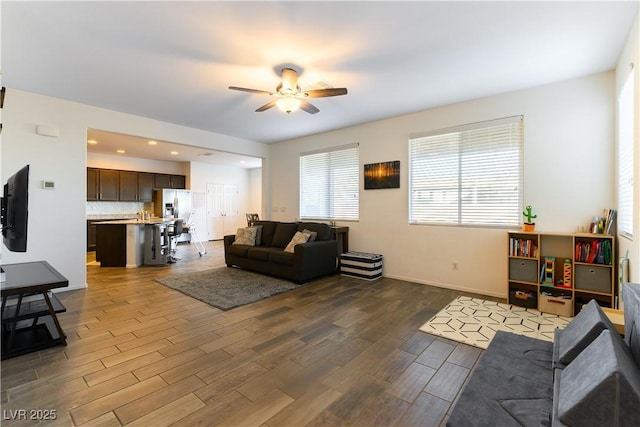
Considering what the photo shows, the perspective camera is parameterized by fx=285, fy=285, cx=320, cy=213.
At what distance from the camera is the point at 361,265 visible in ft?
15.8

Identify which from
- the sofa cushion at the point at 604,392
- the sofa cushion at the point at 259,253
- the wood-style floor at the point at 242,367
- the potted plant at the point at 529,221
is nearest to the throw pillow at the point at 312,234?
the sofa cushion at the point at 259,253

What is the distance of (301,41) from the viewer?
2.59 meters

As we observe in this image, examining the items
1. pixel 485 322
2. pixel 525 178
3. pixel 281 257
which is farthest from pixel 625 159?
pixel 281 257

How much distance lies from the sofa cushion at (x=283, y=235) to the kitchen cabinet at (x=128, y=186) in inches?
210

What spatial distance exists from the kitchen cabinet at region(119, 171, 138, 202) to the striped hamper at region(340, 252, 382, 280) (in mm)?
6731

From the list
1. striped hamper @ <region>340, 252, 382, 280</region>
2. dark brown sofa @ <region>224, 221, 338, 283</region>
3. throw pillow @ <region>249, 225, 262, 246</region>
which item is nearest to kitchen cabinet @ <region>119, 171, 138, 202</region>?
dark brown sofa @ <region>224, 221, 338, 283</region>

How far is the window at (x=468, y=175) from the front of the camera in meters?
3.81

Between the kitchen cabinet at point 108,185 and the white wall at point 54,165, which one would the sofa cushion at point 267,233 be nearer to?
the white wall at point 54,165

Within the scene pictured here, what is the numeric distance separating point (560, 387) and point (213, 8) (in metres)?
3.12

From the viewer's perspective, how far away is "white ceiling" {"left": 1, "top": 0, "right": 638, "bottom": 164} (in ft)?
Answer: 7.26

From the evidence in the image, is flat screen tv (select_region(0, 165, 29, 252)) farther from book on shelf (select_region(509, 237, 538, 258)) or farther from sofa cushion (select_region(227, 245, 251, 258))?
book on shelf (select_region(509, 237, 538, 258))

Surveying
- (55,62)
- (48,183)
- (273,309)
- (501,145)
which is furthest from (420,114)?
(48,183)

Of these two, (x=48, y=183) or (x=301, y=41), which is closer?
(x=301, y=41)

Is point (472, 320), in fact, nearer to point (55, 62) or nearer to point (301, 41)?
point (301, 41)
